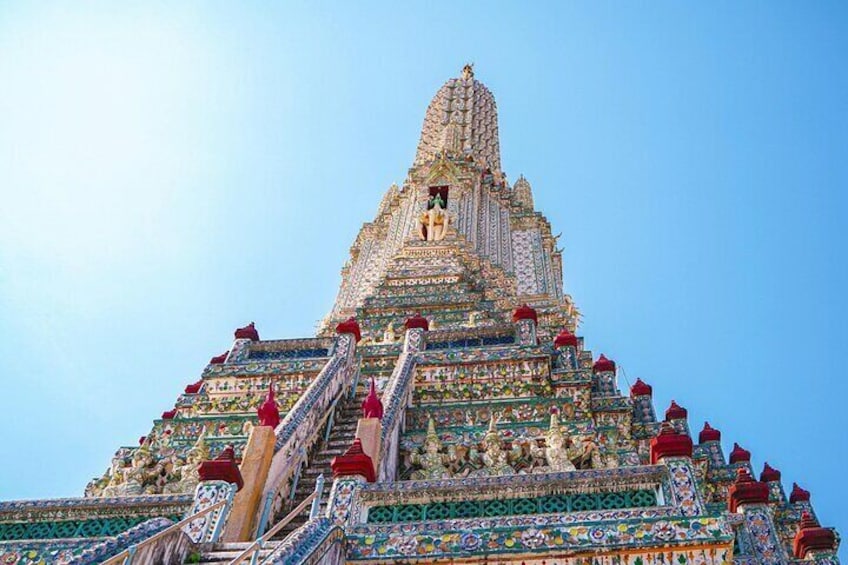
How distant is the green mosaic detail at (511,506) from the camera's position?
8.04 m

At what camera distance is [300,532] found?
277 inches

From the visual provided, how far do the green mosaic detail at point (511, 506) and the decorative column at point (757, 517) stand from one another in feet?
7.08

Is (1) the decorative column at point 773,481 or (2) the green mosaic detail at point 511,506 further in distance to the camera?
(1) the decorative column at point 773,481

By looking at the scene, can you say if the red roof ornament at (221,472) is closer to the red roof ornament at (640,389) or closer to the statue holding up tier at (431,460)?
the statue holding up tier at (431,460)

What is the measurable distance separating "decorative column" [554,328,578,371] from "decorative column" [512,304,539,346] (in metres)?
0.42

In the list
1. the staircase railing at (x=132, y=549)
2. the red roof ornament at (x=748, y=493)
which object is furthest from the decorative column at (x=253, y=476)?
the red roof ornament at (x=748, y=493)

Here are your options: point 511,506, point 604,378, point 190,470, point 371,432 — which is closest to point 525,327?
point 604,378

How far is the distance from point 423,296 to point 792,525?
9324 millimetres

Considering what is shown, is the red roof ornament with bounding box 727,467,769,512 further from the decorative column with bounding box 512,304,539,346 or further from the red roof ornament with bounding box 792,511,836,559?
the decorative column with bounding box 512,304,539,346

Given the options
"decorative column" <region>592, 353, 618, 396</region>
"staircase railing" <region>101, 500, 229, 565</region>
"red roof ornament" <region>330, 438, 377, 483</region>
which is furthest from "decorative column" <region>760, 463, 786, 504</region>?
"staircase railing" <region>101, 500, 229, 565</region>

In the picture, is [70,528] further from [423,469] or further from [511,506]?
[511,506]

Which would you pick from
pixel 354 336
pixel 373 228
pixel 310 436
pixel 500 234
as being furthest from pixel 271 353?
pixel 373 228

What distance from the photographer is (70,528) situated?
916 centimetres

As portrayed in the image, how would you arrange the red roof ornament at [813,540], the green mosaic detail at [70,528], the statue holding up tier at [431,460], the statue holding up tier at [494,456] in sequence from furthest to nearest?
1. the statue holding up tier at [431,460]
2. the statue holding up tier at [494,456]
3. the red roof ornament at [813,540]
4. the green mosaic detail at [70,528]
